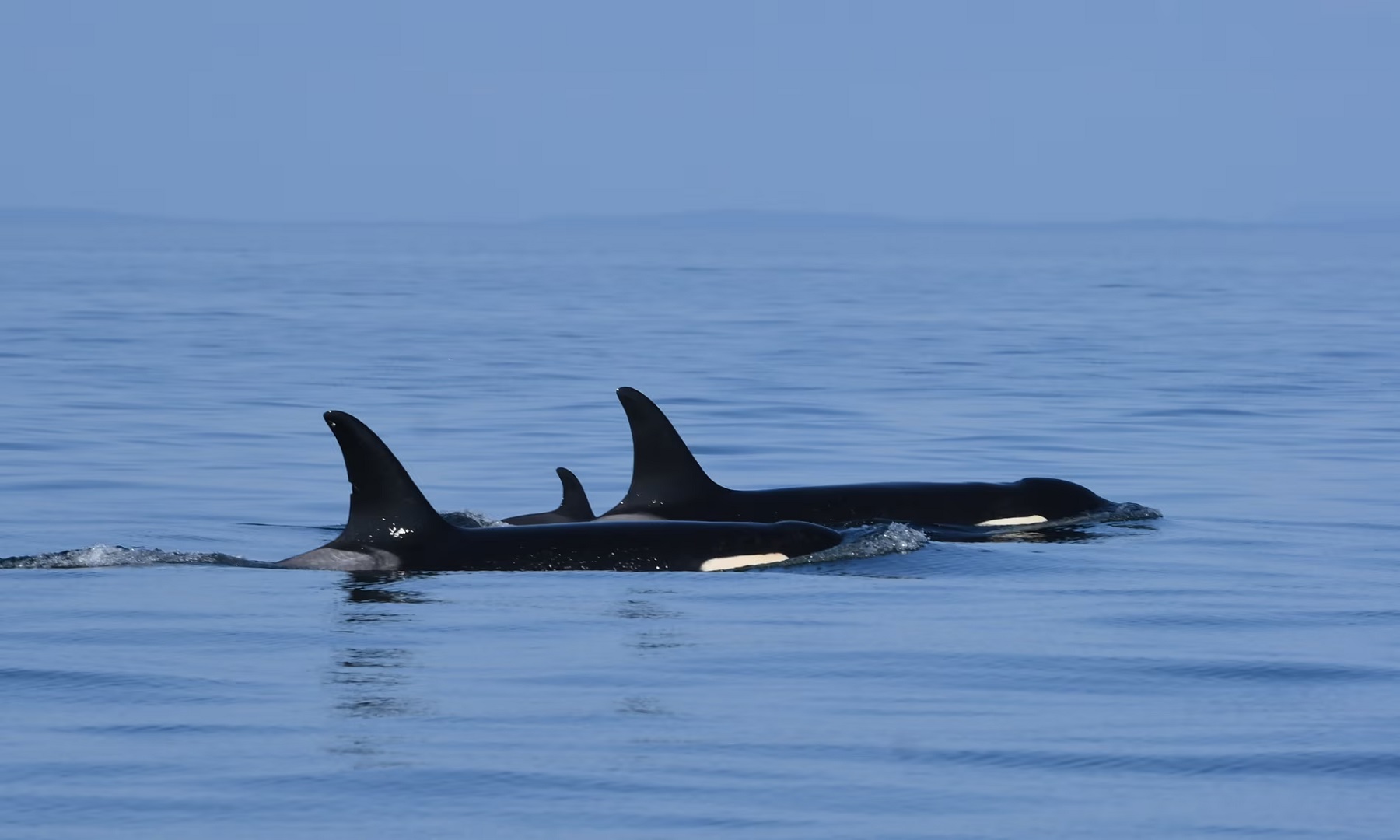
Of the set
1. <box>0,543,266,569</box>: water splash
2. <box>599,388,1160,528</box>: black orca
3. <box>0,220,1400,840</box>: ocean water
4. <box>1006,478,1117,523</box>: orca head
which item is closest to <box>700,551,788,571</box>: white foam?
<box>0,220,1400,840</box>: ocean water

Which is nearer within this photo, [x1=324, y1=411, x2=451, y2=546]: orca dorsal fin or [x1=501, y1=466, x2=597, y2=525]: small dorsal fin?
[x1=324, y1=411, x2=451, y2=546]: orca dorsal fin

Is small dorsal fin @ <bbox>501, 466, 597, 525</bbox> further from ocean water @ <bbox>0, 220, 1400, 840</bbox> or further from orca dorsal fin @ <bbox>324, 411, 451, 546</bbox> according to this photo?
orca dorsal fin @ <bbox>324, 411, 451, 546</bbox>

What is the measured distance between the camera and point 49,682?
8.57 m

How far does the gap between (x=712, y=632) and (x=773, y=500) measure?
412cm

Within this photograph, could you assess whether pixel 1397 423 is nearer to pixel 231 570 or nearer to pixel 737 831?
pixel 231 570

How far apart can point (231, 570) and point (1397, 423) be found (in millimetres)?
14589

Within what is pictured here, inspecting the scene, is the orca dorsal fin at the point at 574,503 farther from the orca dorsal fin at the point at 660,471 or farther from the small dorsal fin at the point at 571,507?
the orca dorsal fin at the point at 660,471

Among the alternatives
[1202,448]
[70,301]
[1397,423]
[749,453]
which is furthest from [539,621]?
[70,301]

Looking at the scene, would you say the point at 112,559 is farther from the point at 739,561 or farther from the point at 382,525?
the point at 739,561

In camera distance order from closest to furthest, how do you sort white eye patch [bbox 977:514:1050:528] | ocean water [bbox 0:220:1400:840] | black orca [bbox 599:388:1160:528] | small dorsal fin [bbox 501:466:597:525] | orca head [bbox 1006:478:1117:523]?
ocean water [bbox 0:220:1400:840]
small dorsal fin [bbox 501:466:597:525]
black orca [bbox 599:388:1160:528]
white eye patch [bbox 977:514:1050:528]
orca head [bbox 1006:478:1117:523]

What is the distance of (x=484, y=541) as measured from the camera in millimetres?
11555

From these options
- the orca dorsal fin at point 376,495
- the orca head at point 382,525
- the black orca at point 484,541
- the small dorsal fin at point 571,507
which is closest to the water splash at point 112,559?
the black orca at point 484,541

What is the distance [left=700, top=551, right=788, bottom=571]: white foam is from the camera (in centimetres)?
1170

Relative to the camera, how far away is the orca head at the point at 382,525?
11.0 m
